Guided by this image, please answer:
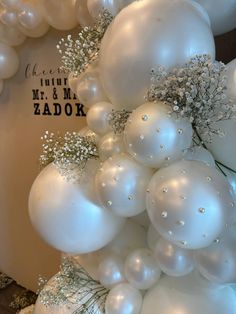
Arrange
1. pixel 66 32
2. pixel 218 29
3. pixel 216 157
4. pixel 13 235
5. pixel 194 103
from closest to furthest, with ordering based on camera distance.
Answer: pixel 194 103 → pixel 216 157 → pixel 218 29 → pixel 66 32 → pixel 13 235

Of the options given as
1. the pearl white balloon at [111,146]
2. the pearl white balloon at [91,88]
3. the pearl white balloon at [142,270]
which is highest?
the pearl white balloon at [91,88]

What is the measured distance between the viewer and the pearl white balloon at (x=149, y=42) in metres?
0.73

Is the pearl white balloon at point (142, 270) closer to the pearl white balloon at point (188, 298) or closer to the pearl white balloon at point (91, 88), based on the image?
the pearl white balloon at point (188, 298)

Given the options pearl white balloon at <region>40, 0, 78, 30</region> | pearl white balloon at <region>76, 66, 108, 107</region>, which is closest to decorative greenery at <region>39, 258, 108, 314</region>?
pearl white balloon at <region>76, 66, 108, 107</region>

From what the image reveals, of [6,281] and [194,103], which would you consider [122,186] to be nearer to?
[194,103]

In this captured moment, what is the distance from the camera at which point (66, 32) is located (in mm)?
1466

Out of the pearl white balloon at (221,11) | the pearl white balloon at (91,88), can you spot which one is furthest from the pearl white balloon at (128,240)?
the pearl white balloon at (221,11)

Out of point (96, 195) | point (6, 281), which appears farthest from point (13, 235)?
point (96, 195)

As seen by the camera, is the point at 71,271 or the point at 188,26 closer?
the point at 188,26

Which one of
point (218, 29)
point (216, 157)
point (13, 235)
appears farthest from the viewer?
point (13, 235)

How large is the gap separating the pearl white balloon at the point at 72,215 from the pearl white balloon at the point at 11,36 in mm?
884

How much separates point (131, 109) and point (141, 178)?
0.16 meters

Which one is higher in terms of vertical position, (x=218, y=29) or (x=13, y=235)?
(x=218, y=29)

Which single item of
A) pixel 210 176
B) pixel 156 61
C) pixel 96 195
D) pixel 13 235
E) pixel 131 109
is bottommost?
pixel 13 235
